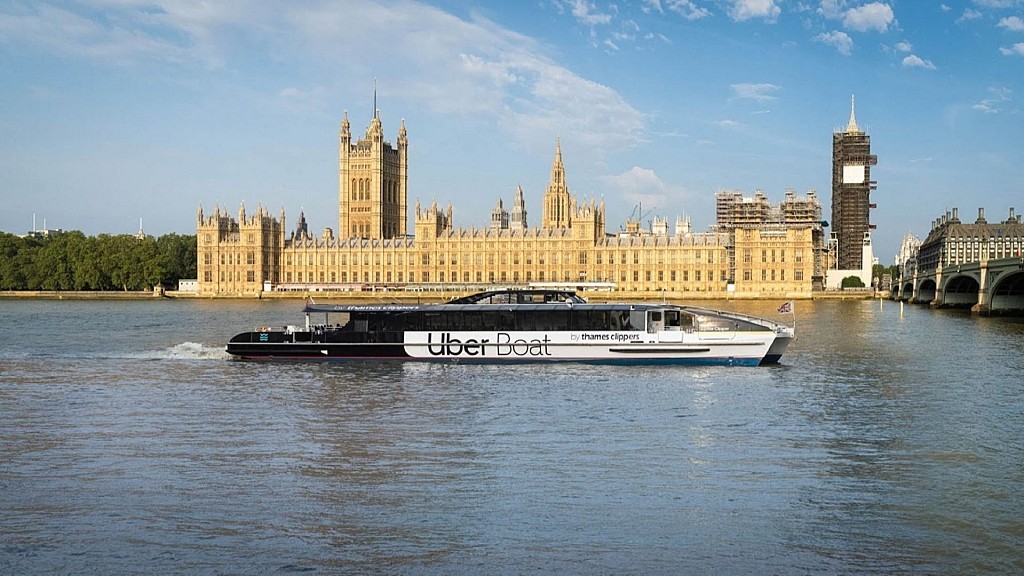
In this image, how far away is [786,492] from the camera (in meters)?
19.3

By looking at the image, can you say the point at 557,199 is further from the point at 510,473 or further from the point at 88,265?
the point at 510,473

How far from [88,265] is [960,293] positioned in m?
128

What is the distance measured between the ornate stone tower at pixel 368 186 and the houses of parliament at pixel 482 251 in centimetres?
23

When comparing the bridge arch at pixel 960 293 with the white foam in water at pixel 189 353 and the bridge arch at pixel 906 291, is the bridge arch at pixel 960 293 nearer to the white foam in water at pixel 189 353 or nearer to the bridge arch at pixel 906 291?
the bridge arch at pixel 906 291

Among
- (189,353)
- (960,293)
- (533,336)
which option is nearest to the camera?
(533,336)

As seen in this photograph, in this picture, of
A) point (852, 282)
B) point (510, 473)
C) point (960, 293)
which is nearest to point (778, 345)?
point (510, 473)

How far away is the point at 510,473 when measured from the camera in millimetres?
20672

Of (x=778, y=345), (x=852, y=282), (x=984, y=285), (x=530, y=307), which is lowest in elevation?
(x=778, y=345)

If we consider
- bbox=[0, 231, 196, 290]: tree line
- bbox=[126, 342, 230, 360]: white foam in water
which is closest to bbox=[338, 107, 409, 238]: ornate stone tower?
bbox=[0, 231, 196, 290]: tree line


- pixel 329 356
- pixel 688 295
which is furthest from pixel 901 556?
pixel 688 295

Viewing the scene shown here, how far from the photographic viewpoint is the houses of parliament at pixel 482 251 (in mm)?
147125

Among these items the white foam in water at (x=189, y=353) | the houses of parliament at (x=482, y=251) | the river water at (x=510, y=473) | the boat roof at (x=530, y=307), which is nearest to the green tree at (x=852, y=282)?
the houses of parliament at (x=482, y=251)

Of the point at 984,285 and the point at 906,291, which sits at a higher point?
the point at 984,285

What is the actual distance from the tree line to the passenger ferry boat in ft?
421
